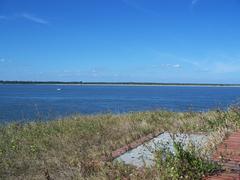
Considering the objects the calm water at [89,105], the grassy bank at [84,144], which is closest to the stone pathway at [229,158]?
the grassy bank at [84,144]

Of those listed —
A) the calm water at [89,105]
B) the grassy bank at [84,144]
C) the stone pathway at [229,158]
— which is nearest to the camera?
the stone pathway at [229,158]

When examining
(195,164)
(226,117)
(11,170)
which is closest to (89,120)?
(226,117)

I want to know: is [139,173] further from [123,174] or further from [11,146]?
[11,146]

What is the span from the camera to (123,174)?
6211 mm

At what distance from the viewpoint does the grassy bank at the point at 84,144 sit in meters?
6.49

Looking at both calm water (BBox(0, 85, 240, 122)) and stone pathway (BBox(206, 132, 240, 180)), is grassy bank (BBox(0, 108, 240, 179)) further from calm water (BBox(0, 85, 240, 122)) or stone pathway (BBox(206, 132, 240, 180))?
calm water (BBox(0, 85, 240, 122))

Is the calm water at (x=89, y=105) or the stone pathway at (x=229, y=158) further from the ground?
the stone pathway at (x=229, y=158)

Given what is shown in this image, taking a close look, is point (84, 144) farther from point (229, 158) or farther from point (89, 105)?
point (89, 105)

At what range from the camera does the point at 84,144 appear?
9.05 m

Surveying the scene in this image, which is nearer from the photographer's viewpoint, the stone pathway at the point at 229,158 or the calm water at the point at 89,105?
the stone pathway at the point at 229,158

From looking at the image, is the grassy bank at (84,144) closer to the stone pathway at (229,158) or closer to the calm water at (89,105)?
the stone pathway at (229,158)

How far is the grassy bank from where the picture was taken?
21.3ft

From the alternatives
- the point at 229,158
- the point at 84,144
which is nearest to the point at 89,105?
the point at 84,144

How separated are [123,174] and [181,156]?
110 cm
